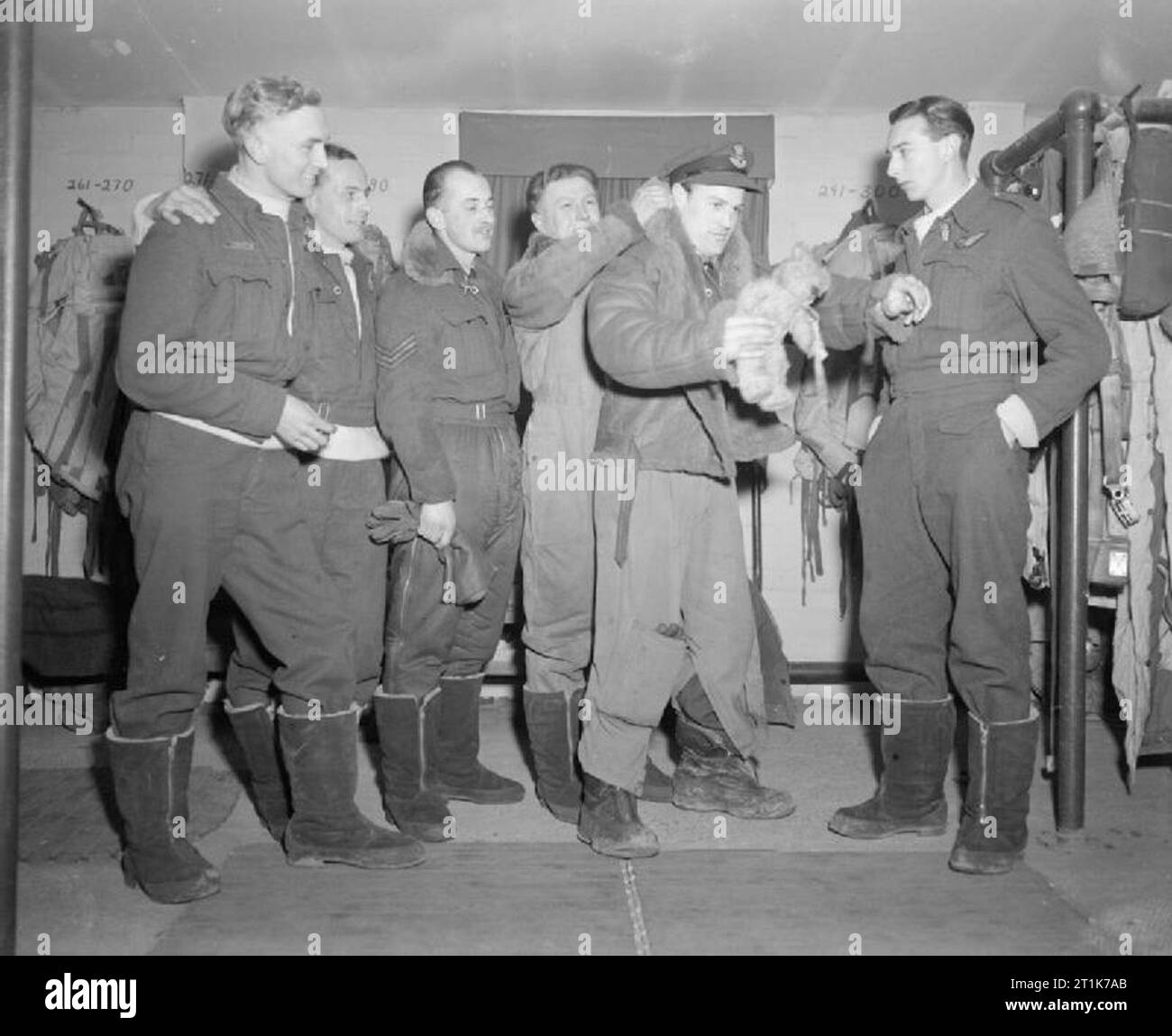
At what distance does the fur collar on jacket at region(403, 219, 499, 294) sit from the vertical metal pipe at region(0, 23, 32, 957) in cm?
146

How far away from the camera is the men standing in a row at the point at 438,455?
3.10 meters

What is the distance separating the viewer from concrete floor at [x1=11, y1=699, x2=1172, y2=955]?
2543 mm

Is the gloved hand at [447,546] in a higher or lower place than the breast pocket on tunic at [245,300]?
lower

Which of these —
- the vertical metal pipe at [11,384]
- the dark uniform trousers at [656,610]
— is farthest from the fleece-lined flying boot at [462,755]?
the vertical metal pipe at [11,384]

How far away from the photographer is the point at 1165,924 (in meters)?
2.55

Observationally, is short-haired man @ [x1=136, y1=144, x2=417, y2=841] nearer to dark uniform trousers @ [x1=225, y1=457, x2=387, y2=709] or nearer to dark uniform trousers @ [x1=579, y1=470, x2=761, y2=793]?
dark uniform trousers @ [x1=225, y1=457, x2=387, y2=709]

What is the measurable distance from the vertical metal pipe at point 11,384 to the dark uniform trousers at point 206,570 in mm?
687

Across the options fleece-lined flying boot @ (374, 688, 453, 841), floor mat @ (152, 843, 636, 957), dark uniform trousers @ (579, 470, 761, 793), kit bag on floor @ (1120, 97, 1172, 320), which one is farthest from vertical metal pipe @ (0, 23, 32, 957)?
kit bag on floor @ (1120, 97, 1172, 320)

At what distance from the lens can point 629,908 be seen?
2.59m

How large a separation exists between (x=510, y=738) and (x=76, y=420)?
2857 mm

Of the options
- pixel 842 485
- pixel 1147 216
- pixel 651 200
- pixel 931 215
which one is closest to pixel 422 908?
pixel 651 200

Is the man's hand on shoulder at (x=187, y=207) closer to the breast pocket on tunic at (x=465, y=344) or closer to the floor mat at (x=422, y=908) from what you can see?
the breast pocket on tunic at (x=465, y=344)

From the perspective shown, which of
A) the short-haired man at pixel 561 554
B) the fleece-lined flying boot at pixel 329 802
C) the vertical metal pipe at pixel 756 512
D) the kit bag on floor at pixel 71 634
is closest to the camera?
the fleece-lined flying boot at pixel 329 802
